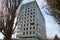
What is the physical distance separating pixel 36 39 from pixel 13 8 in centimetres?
2052

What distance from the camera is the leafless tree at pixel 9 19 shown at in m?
2.39

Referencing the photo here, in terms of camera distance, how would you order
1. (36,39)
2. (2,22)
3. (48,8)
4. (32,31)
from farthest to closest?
(32,31)
(36,39)
(2,22)
(48,8)

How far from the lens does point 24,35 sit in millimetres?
24359

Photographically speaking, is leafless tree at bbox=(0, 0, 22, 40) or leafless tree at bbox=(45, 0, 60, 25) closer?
leafless tree at bbox=(45, 0, 60, 25)

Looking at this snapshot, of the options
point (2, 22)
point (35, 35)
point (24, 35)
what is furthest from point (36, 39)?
point (2, 22)

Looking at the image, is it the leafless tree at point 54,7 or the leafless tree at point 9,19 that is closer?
the leafless tree at point 54,7

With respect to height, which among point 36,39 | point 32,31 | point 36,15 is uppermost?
point 36,15

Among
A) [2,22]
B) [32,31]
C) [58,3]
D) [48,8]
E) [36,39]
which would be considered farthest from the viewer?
[32,31]

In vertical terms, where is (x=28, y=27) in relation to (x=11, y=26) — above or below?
above

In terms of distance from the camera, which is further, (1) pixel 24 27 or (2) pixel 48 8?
(1) pixel 24 27

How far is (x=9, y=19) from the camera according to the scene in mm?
2496

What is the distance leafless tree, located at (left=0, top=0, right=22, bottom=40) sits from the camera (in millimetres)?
2395

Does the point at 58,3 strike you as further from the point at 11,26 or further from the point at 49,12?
the point at 11,26

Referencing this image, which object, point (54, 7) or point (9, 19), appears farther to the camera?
point (9, 19)
